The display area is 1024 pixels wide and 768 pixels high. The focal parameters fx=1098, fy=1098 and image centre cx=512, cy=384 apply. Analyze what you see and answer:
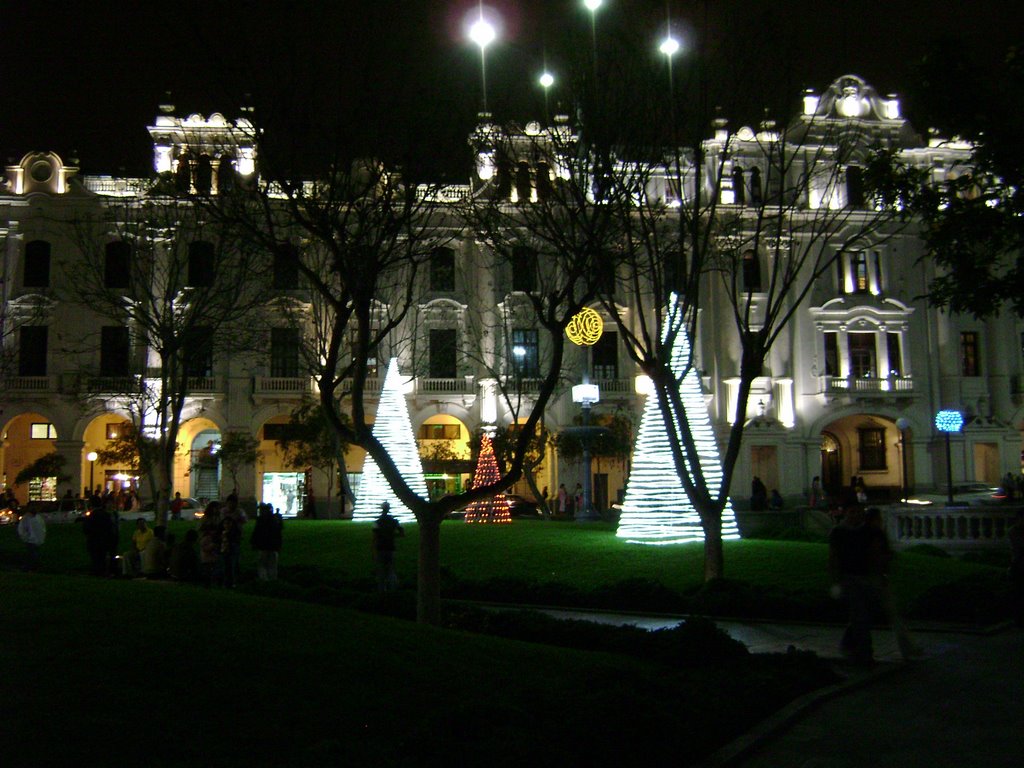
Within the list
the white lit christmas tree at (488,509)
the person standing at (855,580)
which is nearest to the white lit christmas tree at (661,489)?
the white lit christmas tree at (488,509)

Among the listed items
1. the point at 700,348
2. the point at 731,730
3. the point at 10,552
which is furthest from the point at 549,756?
the point at 700,348

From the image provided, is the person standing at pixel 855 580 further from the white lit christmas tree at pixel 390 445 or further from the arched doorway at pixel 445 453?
the arched doorway at pixel 445 453

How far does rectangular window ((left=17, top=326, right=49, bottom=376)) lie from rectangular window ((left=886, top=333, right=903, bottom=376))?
128ft

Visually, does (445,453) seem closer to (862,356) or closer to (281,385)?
(281,385)

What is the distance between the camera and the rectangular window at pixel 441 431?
50844 mm

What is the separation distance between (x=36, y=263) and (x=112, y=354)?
21.4 feet

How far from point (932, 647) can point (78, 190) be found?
4411 centimetres

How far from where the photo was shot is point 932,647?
14234 millimetres

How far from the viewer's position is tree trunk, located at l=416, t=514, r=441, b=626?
44.1 ft

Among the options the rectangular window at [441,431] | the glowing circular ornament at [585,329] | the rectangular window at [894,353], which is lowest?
the rectangular window at [441,431]

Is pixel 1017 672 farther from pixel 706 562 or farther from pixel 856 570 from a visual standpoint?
pixel 706 562

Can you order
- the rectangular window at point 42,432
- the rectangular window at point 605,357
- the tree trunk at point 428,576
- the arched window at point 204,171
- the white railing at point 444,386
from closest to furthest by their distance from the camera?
the tree trunk at point 428,576 < the arched window at point 204,171 < the white railing at point 444,386 < the rectangular window at point 42,432 < the rectangular window at point 605,357

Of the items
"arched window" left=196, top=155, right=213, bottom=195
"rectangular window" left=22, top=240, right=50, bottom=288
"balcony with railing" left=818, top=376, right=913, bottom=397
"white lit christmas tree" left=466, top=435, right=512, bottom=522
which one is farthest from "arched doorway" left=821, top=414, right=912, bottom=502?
"arched window" left=196, top=155, right=213, bottom=195

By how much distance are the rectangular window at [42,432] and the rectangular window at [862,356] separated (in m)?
37.6
